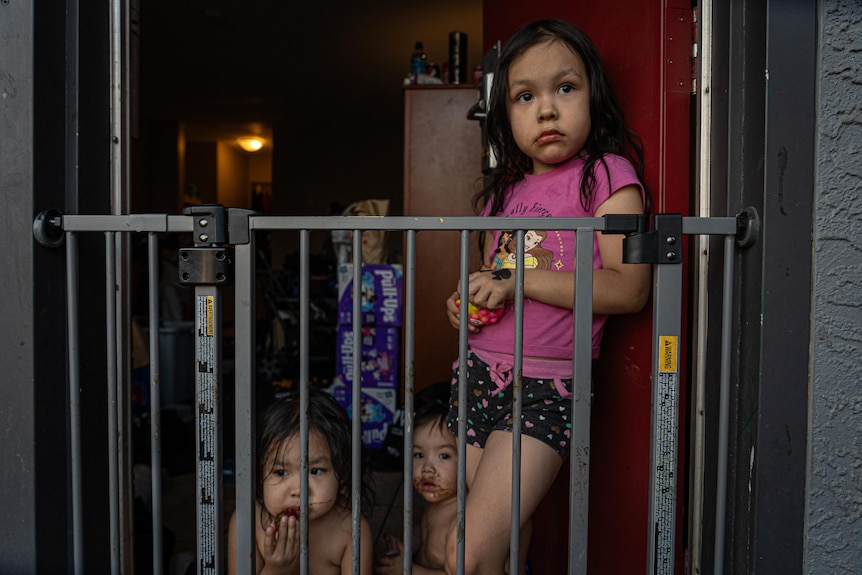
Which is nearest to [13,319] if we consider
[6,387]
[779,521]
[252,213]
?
[6,387]

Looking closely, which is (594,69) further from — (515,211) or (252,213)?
(252,213)

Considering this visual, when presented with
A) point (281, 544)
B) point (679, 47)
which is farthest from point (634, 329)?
point (281, 544)

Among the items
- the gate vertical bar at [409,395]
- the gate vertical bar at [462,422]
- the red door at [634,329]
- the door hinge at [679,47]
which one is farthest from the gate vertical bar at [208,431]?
the door hinge at [679,47]

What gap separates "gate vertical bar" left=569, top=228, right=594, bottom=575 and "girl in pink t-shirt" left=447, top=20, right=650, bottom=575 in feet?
0.49

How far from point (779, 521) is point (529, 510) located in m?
0.52

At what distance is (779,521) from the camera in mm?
1232

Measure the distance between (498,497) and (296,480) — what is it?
1.98ft

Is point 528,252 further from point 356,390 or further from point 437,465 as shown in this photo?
point 437,465

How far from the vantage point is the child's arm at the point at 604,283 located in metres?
1.34

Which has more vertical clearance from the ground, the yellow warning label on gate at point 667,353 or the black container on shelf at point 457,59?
the black container on shelf at point 457,59

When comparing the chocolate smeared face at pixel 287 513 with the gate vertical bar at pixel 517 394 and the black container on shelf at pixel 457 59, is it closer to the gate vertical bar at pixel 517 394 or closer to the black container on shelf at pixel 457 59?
the gate vertical bar at pixel 517 394

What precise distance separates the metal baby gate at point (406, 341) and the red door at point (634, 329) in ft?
0.82

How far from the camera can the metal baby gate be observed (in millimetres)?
1187

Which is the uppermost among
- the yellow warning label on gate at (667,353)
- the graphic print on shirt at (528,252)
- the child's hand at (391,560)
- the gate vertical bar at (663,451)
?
the graphic print on shirt at (528,252)
